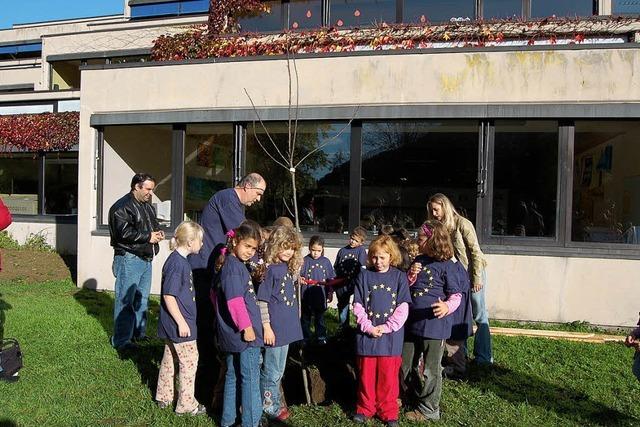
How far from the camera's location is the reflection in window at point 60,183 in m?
15.1

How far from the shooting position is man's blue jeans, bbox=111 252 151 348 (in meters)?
6.33

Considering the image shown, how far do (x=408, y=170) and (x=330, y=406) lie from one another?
4.84m

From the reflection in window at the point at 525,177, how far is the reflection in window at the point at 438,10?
2933 millimetres

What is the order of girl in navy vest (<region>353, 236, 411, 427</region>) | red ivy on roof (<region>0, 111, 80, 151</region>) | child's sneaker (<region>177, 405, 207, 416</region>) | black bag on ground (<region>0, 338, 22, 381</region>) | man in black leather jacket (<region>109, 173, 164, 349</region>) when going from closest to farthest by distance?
girl in navy vest (<region>353, 236, 411, 427</region>)
child's sneaker (<region>177, 405, 207, 416</region>)
black bag on ground (<region>0, 338, 22, 381</region>)
man in black leather jacket (<region>109, 173, 164, 349</region>)
red ivy on roof (<region>0, 111, 80, 151</region>)

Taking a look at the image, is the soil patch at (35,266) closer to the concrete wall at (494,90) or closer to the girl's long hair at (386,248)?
the concrete wall at (494,90)

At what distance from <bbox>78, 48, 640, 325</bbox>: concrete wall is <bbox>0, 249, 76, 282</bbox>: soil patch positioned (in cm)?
288

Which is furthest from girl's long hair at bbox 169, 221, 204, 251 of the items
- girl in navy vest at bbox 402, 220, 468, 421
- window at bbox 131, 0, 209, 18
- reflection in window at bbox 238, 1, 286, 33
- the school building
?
window at bbox 131, 0, 209, 18

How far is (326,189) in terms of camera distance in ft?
30.0

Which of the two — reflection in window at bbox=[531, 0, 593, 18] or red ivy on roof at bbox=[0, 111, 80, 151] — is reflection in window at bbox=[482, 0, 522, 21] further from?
red ivy on roof at bbox=[0, 111, 80, 151]

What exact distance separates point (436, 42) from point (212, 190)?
4.38m

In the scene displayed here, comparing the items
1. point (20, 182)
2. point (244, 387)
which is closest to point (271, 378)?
point (244, 387)

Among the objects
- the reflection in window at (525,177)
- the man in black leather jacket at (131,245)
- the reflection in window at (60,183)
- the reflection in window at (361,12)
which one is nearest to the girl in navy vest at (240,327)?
the man in black leather jacket at (131,245)

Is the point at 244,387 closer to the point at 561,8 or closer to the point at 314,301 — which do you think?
the point at 314,301

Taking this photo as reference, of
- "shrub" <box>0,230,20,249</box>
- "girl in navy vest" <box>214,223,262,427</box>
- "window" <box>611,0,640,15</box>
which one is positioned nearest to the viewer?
"girl in navy vest" <box>214,223,262,427</box>
